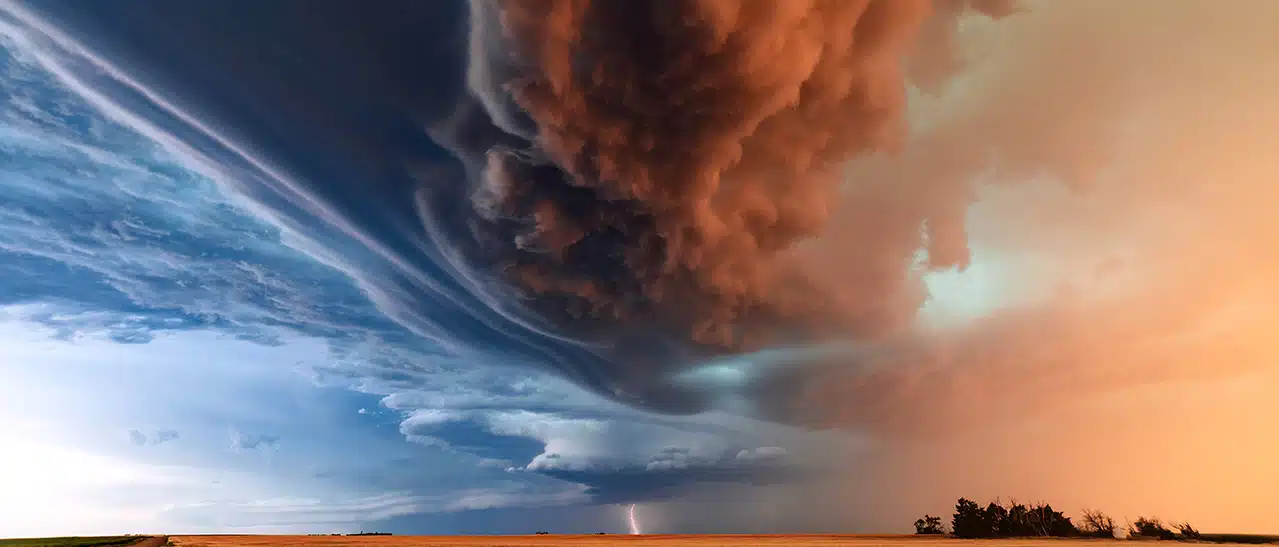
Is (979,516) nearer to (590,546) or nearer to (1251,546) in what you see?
(1251,546)

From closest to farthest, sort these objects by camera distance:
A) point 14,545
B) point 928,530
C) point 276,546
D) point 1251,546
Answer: point 1251,546
point 276,546
point 14,545
point 928,530

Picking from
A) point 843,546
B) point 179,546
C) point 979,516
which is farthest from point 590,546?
point 979,516

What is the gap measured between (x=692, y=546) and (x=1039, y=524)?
69074 mm

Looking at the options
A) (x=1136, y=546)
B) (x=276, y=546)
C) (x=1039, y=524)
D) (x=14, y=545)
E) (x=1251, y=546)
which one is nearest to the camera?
(x=1251, y=546)

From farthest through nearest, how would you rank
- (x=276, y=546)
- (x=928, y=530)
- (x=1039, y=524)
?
(x=928, y=530) → (x=1039, y=524) → (x=276, y=546)

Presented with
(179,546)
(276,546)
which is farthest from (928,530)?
(179,546)

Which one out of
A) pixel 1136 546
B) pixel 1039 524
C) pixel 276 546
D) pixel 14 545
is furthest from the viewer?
pixel 14 545

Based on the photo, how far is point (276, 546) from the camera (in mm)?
97312

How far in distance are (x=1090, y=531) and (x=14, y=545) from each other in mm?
222887

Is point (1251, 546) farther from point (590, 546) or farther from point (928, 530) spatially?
point (590, 546)

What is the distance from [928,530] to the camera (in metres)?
149

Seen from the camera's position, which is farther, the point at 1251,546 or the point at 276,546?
the point at 276,546

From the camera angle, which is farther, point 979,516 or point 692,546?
point 979,516

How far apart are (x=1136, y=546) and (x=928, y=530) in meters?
61.2
